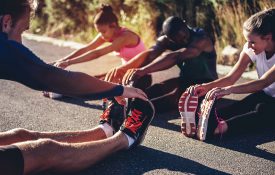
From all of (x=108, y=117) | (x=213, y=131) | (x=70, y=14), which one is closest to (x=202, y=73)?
(x=213, y=131)

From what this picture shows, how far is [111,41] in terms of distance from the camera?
6.08m

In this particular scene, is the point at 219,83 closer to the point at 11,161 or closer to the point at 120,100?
the point at 120,100

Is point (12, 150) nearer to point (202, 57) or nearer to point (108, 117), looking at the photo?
point (108, 117)

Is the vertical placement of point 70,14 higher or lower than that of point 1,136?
higher

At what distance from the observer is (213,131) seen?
442 cm

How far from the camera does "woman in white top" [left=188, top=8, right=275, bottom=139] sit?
14.4 feet

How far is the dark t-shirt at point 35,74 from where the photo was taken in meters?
3.16

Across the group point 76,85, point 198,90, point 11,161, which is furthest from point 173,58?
point 11,161

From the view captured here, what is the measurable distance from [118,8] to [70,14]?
146cm

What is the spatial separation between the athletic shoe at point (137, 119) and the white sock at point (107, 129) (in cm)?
19

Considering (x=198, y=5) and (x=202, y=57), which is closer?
(x=202, y=57)

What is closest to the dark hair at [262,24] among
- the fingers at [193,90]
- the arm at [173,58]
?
the fingers at [193,90]

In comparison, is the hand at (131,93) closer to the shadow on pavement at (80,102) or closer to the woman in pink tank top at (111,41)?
the shadow on pavement at (80,102)

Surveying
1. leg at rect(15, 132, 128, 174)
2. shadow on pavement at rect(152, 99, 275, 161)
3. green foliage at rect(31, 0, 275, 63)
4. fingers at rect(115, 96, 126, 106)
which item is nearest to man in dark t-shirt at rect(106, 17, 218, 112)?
shadow on pavement at rect(152, 99, 275, 161)
